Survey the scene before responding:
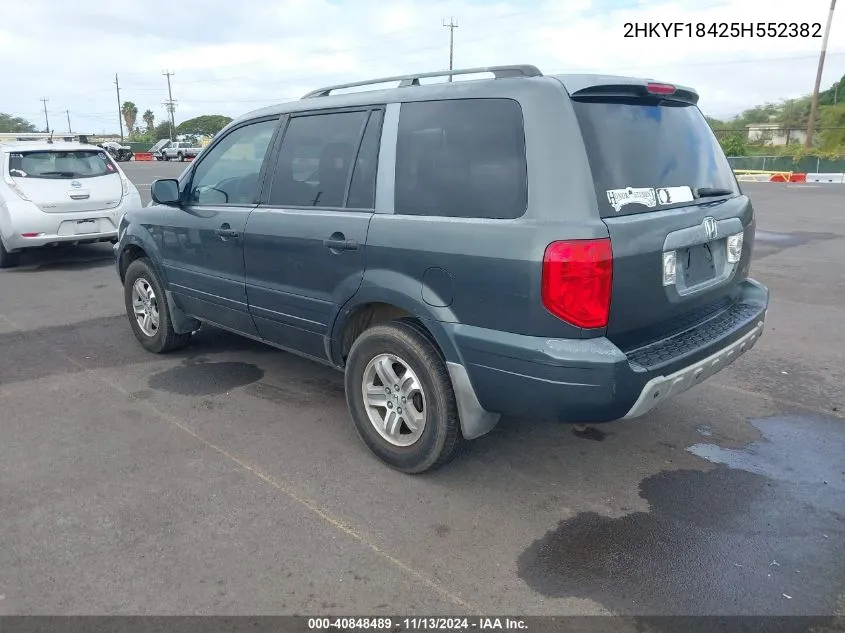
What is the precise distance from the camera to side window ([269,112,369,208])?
3.62 m

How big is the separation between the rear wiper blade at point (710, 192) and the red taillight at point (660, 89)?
507mm

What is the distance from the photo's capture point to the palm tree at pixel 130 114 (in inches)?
4541

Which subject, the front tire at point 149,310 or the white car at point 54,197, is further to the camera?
the white car at point 54,197

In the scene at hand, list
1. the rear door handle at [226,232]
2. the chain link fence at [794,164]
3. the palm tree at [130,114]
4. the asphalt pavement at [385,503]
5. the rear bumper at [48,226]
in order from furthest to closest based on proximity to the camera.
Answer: the palm tree at [130,114], the chain link fence at [794,164], the rear bumper at [48,226], the rear door handle at [226,232], the asphalt pavement at [385,503]

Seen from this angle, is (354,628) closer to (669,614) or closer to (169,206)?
(669,614)

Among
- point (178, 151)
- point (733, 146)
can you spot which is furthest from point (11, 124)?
point (733, 146)

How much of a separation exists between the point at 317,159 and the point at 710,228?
2.12m

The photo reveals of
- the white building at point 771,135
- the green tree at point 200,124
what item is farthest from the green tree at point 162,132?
the white building at point 771,135

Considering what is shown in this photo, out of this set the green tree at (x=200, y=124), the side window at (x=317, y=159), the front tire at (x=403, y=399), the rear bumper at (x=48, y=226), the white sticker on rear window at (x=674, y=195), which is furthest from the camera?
the green tree at (x=200, y=124)

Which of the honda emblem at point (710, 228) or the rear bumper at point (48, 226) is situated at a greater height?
the honda emblem at point (710, 228)

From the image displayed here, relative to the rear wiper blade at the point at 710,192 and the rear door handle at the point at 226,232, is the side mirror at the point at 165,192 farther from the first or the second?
the rear wiper blade at the point at 710,192

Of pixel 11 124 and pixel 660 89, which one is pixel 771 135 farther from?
pixel 11 124

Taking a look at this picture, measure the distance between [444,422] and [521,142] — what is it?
4.37ft

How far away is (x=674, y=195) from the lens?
318 cm
